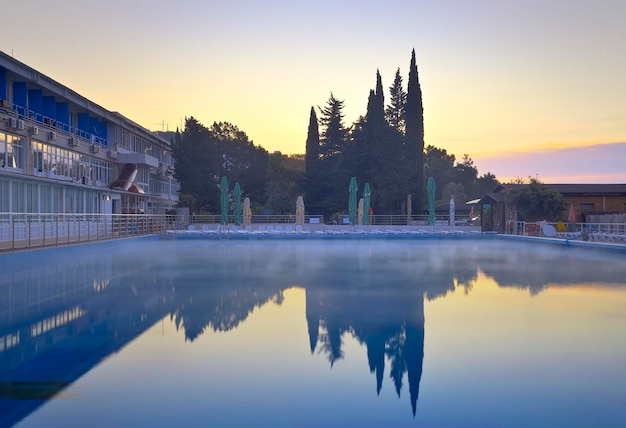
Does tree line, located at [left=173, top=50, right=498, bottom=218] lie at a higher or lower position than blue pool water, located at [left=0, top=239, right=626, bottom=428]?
higher

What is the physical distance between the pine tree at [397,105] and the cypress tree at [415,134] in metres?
6.04

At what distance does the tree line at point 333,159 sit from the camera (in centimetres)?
3978

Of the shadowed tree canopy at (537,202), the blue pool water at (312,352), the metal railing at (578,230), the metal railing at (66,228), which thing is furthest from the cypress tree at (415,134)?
the blue pool water at (312,352)

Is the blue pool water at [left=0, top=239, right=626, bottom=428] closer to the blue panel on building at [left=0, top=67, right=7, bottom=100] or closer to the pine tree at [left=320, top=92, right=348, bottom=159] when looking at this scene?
the blue panel on building at [left=0, top=67, right=7, bottom=100]

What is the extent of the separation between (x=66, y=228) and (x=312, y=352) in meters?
20.4

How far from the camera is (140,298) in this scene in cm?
839

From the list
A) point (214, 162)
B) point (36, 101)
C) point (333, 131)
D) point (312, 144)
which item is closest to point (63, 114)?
point (36, 101)

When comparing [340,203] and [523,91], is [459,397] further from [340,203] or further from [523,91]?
[340,203]

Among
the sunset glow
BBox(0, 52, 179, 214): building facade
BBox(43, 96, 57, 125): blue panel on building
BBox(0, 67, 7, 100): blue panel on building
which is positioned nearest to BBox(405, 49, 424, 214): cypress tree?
the sunset glow

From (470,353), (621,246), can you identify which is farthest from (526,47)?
(470,353)

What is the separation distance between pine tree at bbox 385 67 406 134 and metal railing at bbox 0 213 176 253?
22.2m

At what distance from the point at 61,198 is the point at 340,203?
2374 centimetres

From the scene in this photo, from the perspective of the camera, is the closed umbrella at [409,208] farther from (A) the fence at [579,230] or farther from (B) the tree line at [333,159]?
(A) the fence at [579,230]

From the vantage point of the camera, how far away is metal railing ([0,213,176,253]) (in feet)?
56.3
